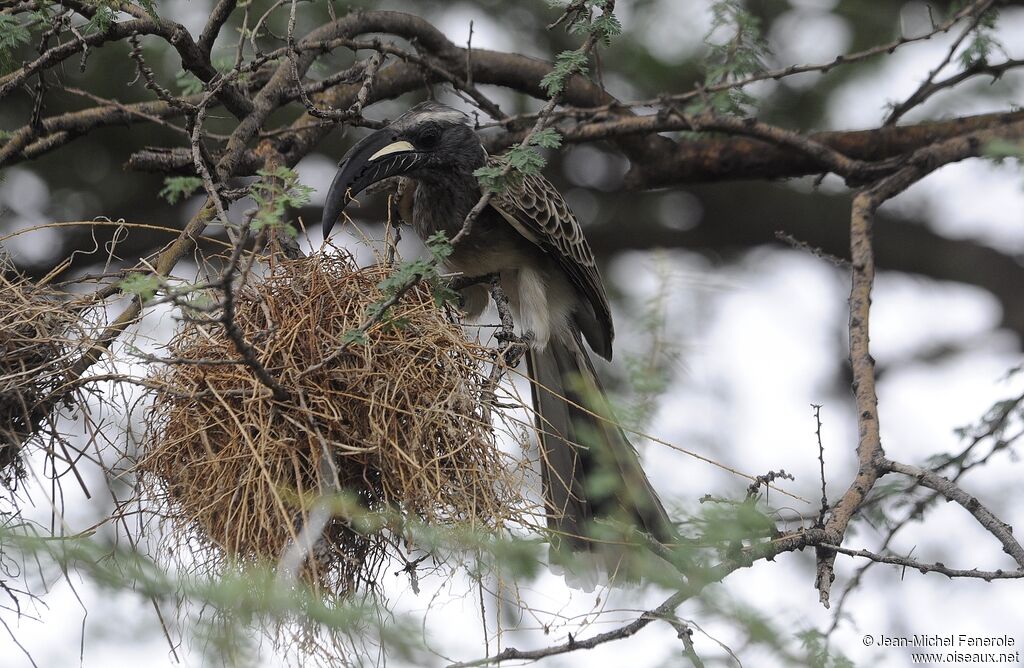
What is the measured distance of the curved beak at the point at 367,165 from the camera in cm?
374

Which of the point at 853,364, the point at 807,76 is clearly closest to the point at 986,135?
the point at 853,364

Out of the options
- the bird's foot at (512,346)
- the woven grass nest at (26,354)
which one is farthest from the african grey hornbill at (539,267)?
the woven grass nest at (26,354)

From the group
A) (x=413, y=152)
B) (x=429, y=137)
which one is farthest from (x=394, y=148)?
(x=429, y=137)

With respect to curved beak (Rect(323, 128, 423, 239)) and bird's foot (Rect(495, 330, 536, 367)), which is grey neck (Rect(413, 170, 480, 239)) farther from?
bird's foot (Rect(495, 330, 536, 367))

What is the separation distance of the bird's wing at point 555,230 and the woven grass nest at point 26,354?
161 centimetres

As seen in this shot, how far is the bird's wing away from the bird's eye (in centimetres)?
33

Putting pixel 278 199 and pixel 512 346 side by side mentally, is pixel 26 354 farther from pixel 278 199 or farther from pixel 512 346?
pixel 512 346

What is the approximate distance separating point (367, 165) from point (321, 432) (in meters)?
1.25

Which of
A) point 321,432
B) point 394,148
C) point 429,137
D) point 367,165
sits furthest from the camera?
point 429,137

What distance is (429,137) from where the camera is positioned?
4289 mm

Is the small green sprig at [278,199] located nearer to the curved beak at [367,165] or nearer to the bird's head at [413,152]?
the curved beak at [367,165]

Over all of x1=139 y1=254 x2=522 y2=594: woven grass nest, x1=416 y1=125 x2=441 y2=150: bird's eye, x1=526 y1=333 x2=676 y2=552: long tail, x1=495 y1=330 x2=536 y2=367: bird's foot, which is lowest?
x1=139 y1=254 x2=522 y2=594: woven grass nest

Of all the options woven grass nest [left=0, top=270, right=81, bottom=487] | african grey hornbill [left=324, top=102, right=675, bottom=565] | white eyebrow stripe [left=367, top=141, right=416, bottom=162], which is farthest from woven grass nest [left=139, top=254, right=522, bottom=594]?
white eyebrow stripe [left=367, top=141, right=416, bottom=162]

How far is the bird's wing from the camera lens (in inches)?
170
